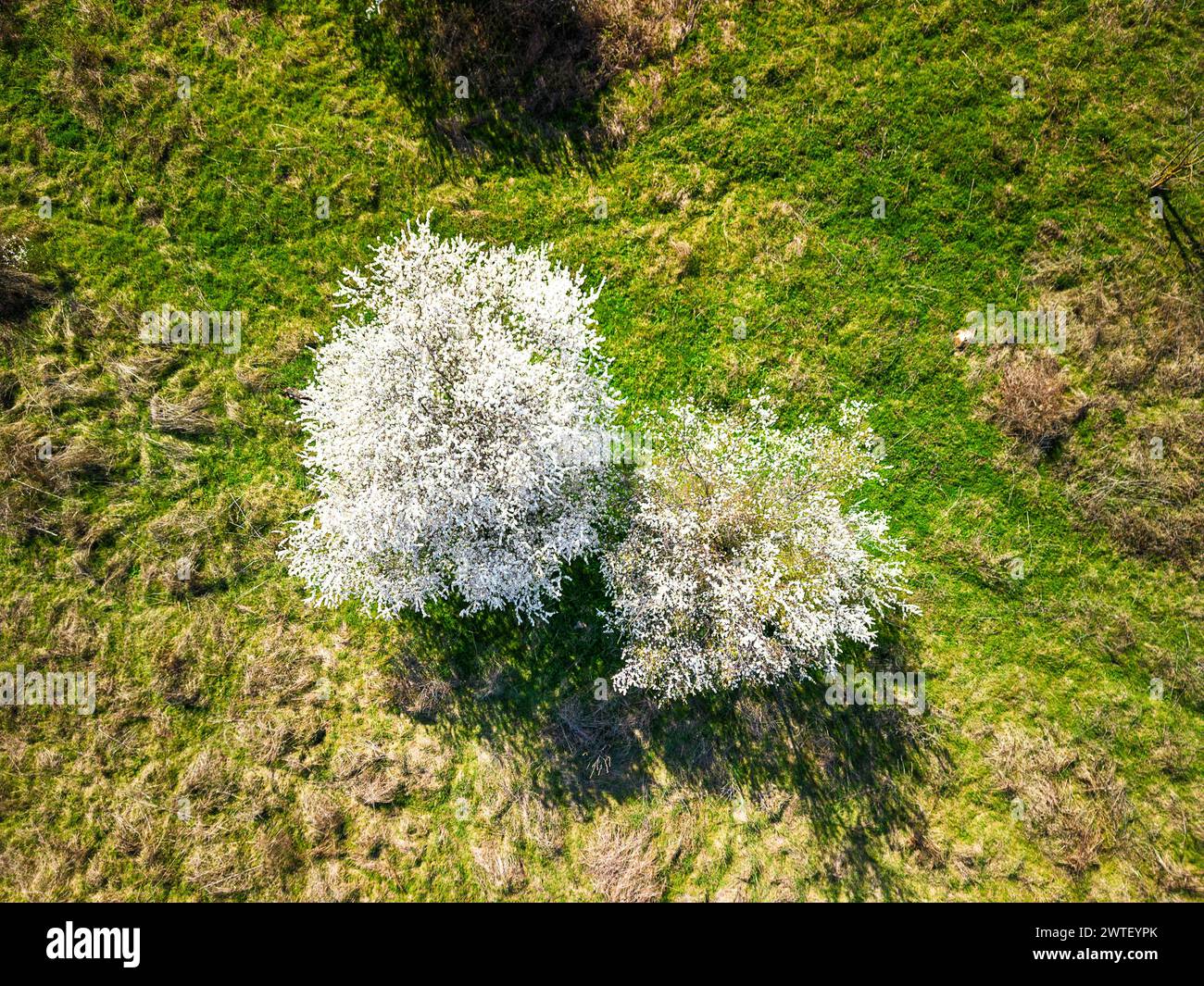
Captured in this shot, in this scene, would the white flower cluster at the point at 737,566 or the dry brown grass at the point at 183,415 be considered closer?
the white flower cluster at the point at 737,566

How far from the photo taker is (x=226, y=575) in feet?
43.4

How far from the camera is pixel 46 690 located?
13039mm

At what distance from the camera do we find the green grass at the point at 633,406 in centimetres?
1297

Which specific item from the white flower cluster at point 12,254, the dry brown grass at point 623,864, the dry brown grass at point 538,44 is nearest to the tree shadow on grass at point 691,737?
the dry brown grass at point 623,864

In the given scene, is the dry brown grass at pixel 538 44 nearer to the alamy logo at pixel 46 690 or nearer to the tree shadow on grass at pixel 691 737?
the tree shadow on grass at pixel 691 737

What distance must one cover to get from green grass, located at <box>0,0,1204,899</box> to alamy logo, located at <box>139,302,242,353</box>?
0.80ft

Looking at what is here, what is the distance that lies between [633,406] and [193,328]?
9.60 meters

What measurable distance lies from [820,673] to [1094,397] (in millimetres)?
8361

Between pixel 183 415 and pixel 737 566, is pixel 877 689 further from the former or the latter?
pixel 183 415

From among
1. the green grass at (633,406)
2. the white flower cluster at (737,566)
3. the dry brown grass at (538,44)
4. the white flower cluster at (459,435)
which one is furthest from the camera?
the green grass at (633,406)

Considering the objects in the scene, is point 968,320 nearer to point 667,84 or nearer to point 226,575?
point 667,84

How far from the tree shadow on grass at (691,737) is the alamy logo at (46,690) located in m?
7.27

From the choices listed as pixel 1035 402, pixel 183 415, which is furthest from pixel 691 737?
pixel 183 415

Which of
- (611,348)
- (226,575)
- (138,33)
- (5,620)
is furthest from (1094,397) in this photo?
(5,620)
